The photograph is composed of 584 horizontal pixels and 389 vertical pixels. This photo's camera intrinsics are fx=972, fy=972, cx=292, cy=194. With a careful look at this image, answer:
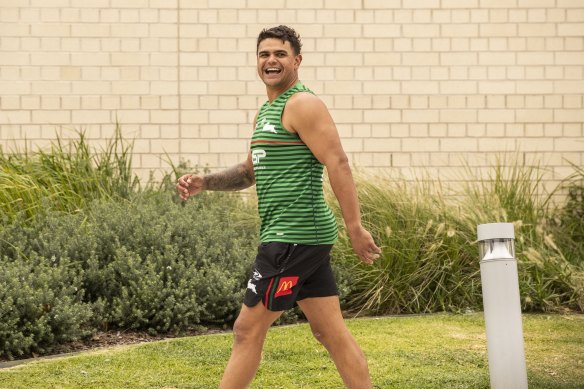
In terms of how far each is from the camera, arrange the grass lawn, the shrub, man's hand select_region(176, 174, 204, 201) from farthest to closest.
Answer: the shrub
the grass lawn
man's hand select_region(176, 174, 204, 201)

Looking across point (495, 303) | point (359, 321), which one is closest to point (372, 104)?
point (359, 321)

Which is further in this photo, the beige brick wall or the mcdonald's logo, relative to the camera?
the beige brick wall

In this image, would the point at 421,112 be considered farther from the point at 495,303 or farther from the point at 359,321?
the point at 495,303

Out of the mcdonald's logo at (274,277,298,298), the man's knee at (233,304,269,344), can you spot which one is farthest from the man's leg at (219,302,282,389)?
the mcdonald's logo at (274,277,298,298)

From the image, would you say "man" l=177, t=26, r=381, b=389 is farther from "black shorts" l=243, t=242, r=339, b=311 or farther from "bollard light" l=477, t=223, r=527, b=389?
"bollard light" l=477, t=223, r=527, b=389

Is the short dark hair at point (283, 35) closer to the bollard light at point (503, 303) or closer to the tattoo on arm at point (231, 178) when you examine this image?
the tattoo on arm at point (231, 178)

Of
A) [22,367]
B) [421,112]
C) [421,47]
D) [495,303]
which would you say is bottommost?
[22,367]

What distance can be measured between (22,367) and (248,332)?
289cm

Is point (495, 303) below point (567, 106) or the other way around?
below

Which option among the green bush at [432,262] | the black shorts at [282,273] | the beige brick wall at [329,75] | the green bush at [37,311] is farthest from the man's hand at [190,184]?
the beige brick wall at [329,75]

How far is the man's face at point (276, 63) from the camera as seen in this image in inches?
175

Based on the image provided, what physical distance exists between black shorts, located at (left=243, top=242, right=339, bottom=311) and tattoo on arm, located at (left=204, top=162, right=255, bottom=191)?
725mm

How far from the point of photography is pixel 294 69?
4.50 meters

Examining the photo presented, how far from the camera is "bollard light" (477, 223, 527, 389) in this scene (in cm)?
478
